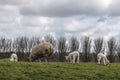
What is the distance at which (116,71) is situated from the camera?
32.5 metres

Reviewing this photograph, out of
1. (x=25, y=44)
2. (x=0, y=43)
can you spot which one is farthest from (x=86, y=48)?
(x=0, y=43)

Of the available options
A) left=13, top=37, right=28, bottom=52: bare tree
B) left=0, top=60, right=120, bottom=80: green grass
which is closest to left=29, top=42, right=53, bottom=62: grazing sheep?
left=0, top=60, right=120, bottom=80: green grass

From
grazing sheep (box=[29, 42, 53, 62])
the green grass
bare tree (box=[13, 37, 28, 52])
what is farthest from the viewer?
bare tree (box=[13, 37, 28, 52])

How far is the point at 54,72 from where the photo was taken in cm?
2938

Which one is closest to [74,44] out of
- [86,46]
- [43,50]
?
[86,46]

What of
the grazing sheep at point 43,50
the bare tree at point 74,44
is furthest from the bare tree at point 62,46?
the grazing sheep at point 43,50

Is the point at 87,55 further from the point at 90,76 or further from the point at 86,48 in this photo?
the point at 90,76

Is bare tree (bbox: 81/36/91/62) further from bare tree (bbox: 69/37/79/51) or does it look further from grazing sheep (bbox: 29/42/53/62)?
grazing sheep (bbox: 29/42/53/62)

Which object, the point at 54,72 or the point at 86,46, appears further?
the point at 86,46

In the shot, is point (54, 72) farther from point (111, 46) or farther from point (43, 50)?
point (111, 46)

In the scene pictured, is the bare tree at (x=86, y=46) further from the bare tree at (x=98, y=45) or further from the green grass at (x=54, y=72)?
the green grass at (x=54, y=72)

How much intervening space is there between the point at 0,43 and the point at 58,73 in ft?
255

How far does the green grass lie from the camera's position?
90.3 ft

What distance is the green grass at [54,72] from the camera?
2752cm
